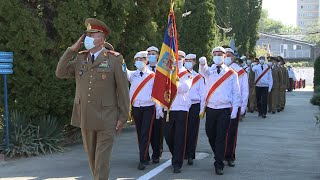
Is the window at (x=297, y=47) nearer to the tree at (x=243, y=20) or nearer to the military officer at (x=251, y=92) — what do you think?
the tree at (x=243, y=20)

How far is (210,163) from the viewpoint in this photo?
9211 millimetres

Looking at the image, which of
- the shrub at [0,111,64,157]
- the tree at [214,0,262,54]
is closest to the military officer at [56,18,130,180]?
the shrub at [0,111,64,157]

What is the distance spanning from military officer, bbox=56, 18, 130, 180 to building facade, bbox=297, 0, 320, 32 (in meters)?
197

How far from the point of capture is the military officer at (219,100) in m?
8.23

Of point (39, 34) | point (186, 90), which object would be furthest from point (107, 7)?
point (186, 90)

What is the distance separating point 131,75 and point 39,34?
2359mm

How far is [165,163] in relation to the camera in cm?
913

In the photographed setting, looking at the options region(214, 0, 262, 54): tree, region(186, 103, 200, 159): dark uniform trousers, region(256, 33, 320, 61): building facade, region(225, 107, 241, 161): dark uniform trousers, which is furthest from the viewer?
region(256, 33, 320, 61): building facade

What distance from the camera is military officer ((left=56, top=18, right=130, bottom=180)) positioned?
6.11 m

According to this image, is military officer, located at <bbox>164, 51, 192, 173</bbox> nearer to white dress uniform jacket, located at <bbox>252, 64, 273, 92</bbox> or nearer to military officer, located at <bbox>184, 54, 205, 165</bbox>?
military officer, located at <bbox>184, 54, 205, 165</bbox>

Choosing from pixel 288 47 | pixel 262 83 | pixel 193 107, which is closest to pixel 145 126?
pixel 193 107

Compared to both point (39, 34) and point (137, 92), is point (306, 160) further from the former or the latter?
point (39, 34)

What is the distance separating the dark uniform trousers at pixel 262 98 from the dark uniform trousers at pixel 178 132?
31.2 feet

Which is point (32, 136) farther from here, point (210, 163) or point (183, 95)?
point (210, 163)
